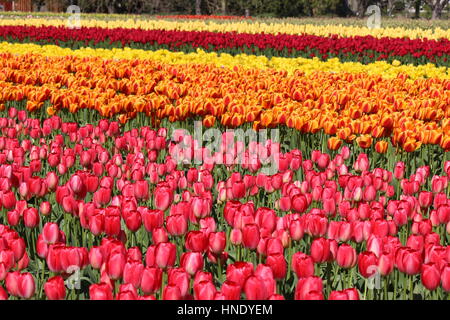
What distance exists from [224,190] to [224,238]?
1.01 m

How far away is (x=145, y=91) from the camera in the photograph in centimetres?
777

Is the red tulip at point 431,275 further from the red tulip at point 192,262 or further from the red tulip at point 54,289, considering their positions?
the red tulip at point 54,289

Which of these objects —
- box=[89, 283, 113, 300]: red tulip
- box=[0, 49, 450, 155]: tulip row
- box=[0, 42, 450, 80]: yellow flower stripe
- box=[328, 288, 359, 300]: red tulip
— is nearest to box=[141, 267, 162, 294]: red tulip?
box=[89, 283, 113, 300]: red tulip

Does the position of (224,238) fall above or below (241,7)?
below

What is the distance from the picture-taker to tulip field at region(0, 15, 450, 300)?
258cm

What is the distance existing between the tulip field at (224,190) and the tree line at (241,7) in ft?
131

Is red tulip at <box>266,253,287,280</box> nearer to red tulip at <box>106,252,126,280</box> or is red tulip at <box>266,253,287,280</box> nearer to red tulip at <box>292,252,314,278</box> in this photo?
red tulip at <box>292,252,314,278</box>

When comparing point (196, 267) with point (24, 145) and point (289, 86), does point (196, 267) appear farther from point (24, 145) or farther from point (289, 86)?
point (289, 86)

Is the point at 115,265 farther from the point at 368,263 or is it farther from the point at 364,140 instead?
the point at 364,140

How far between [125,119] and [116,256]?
13.1ft

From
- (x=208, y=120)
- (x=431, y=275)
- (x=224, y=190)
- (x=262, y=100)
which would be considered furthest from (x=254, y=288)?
(x=262, y=100)

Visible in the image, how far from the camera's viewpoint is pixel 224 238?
281 cm

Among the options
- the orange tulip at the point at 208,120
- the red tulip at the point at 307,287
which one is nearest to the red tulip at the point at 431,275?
the red tulip at the point at 307,287

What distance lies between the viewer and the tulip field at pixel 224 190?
102 inches
